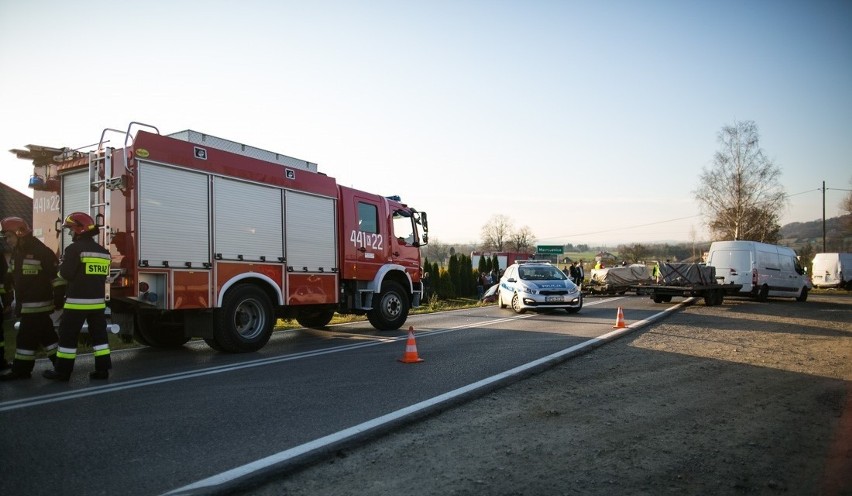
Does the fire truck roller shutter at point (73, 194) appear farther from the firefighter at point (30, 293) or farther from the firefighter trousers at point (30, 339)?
the firefighter trousers at point (30, 339)

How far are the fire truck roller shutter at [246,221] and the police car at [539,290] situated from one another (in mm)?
8621

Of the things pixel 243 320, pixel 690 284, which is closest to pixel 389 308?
pixel 243 320

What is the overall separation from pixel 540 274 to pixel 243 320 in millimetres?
10482

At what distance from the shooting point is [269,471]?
3432 mm

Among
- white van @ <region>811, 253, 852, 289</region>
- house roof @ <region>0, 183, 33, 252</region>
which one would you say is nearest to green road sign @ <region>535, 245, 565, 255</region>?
white van @ <region>811, 253, 852, 289</region>

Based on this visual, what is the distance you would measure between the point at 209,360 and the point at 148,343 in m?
2.10

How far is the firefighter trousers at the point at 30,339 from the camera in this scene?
21.1 ft

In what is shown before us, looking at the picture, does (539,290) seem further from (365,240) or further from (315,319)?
(315,319)

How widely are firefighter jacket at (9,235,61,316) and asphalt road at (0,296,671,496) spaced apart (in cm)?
88

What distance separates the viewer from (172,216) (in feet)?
25.8

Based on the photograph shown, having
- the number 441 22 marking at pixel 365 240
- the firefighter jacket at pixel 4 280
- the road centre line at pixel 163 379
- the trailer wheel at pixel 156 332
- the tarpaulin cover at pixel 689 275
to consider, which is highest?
the number 441 22 marking at pixel 365 240

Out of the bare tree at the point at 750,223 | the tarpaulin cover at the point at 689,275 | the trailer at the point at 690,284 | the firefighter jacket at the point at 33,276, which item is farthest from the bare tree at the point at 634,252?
the firefighter jacket at the point at 33,276

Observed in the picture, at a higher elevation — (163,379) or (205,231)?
(205,231)

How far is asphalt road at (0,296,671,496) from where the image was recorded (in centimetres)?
355
